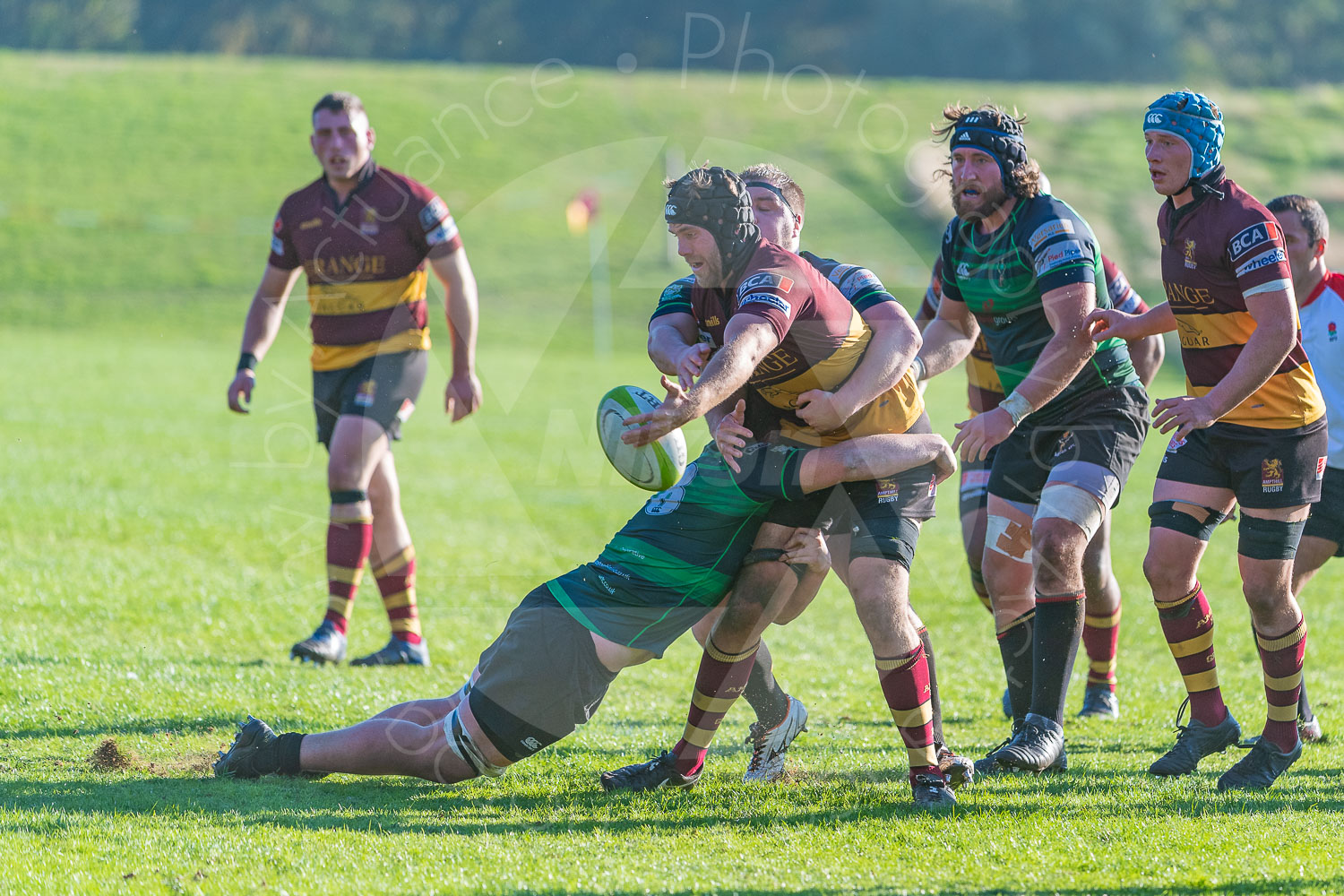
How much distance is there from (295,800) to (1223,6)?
61.6 m

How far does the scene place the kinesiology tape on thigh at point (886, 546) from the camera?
14.8 ft

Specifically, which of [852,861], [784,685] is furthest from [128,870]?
[784,685]

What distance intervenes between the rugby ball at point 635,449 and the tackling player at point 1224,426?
1.69 metres

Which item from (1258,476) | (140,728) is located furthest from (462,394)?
(1258,476)

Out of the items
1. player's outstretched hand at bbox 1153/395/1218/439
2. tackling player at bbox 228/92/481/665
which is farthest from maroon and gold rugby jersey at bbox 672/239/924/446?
tackling player at bbox 228/92/481/665

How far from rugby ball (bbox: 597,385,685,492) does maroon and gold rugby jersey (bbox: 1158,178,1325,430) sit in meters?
1.94

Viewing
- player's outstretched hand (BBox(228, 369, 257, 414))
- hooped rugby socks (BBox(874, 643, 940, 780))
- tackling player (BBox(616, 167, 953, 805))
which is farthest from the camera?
player's outstretched hand (BBox(228, 369, 257, 414))

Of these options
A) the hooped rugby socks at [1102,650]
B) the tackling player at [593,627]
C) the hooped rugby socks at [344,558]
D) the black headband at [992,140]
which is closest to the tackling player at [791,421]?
the tackling player at [593,627]

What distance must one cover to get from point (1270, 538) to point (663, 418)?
7.94ft

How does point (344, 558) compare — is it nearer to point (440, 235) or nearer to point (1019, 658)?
point (440, 235)

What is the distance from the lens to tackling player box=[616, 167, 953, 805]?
4406 mm

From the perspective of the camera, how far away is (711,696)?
470cm

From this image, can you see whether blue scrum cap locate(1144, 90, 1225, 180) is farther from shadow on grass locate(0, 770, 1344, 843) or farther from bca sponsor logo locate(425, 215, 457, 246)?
bca sponsor logo locate(425, 215, 457, 246)

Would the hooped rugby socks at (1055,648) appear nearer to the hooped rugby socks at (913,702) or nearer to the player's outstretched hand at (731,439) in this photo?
the hooped rugby socks at (913,702)
